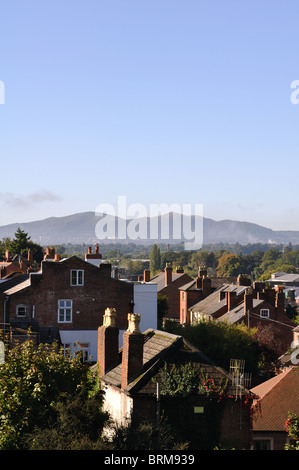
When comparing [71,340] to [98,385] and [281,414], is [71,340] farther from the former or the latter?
[98,385]

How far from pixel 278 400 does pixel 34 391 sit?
16213 millimetres

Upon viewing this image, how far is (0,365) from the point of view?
23.2 metres

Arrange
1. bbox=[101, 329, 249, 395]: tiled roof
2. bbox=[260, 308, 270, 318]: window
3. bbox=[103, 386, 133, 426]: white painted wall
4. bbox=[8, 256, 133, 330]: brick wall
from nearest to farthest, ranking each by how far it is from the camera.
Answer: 1. bbox=[103, 386, 133, 426]: white painted wall
2. bbox=[101, 329, 249, 395]: tiled roof
3. bbox=[8, 256, 133, 330]: brick wall
4. bbox=[260, 308, 270, 318]: window

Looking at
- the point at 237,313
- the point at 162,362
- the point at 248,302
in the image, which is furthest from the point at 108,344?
the point at 237,313

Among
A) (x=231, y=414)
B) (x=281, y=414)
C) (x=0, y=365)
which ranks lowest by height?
(x=281, y=414)

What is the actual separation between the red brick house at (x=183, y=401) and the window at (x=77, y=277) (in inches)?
1111

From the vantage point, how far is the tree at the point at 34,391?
2119 cm

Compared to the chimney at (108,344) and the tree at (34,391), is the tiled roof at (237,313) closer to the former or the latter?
the chimney at (108,344)

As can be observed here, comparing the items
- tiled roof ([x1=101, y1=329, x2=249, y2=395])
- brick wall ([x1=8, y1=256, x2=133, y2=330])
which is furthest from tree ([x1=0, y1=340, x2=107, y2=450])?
brick wall ([x1=8, y1=256, x2=133, y2=330])

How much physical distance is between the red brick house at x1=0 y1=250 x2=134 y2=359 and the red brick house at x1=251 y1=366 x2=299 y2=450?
17656mm

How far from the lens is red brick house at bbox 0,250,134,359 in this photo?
5184cm

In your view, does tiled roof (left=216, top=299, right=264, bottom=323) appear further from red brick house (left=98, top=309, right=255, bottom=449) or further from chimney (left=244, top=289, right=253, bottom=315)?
red brick house (left=98, top=309, right=255, bottom=449)
